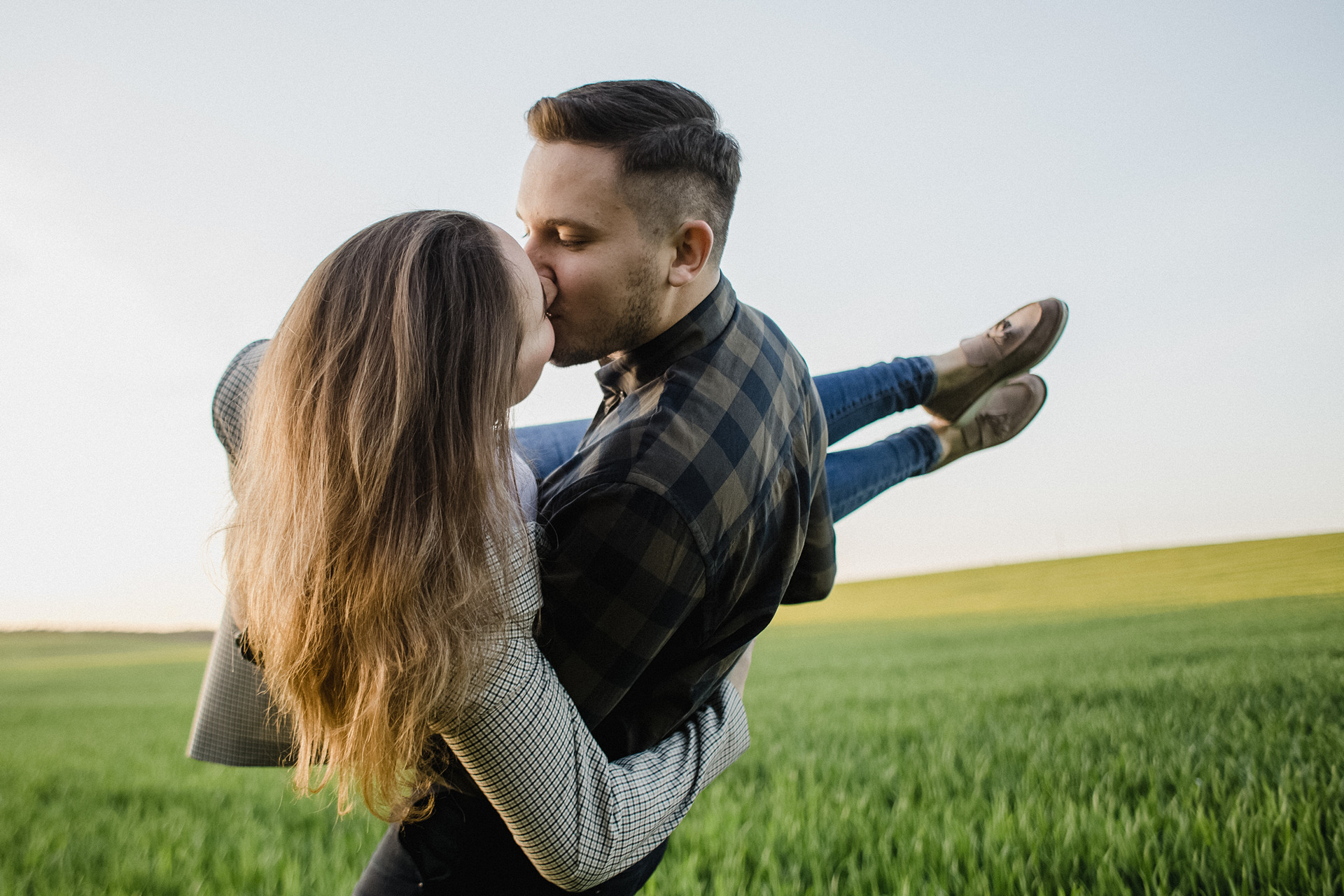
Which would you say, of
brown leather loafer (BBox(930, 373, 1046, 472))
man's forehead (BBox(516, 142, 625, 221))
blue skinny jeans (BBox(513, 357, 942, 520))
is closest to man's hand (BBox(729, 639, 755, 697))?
blue skinny jeans (BBox(513, 357, 942, 520))

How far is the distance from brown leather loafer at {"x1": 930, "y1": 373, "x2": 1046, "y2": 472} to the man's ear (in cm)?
185

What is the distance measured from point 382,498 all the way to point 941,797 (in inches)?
99.7

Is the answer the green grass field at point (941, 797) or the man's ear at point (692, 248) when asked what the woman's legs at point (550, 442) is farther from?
the green grass field at point (941, 797)

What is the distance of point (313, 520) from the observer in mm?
1165

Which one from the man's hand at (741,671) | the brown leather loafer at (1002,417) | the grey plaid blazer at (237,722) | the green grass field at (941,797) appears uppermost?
the brown leather loafer at (1002,417)

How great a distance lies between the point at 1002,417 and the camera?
3227 mm

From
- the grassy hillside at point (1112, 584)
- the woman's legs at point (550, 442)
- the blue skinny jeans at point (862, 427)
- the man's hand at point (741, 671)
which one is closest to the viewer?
the man's hand at point (741, 671)

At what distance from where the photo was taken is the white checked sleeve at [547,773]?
1107 mm

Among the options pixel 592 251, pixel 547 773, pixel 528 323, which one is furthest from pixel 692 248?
pixel 547 773

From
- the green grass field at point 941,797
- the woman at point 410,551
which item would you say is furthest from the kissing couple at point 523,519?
the green grass field at point 941,797

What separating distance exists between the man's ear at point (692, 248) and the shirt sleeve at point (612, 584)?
0.64m

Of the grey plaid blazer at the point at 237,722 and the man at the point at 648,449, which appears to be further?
the grey plaid blazer at the point at 237,722

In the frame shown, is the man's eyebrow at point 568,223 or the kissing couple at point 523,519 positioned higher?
the man's eyebrow at point 568,223

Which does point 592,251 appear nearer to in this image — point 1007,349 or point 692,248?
point 692,248
